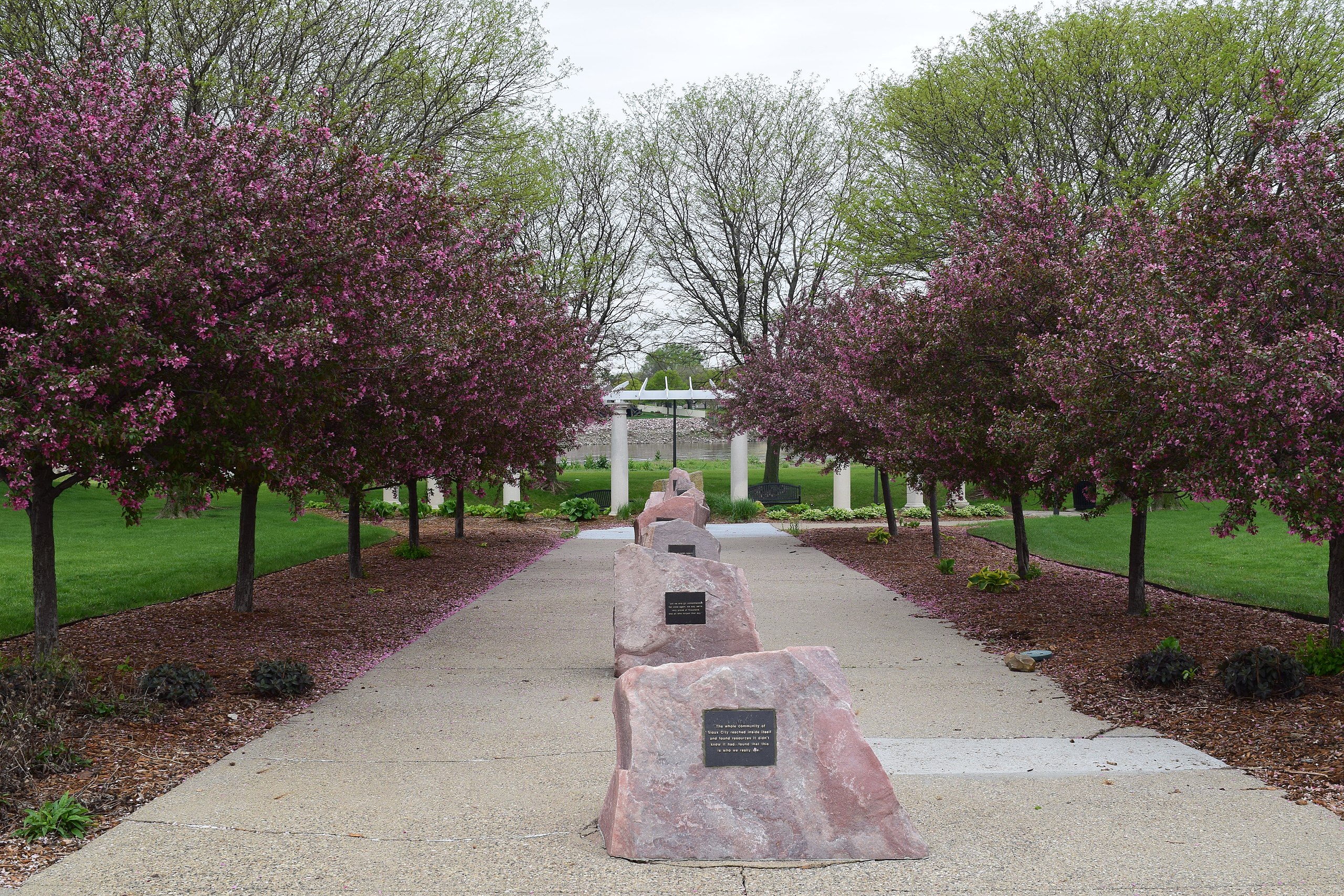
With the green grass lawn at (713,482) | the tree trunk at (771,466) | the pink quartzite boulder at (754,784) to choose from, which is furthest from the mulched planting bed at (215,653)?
the tree trunk at (771,466)

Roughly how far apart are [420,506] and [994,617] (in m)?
20.3

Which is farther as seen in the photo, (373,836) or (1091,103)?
(1091,103)

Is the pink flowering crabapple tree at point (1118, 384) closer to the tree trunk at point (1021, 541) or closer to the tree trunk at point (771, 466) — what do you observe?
the tree trunk at point (1021, 541)

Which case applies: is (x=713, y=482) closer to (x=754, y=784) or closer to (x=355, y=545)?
(x=355, y=545)

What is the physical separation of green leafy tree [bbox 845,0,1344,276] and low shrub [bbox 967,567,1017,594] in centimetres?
758

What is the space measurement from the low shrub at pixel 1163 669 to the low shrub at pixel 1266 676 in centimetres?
41

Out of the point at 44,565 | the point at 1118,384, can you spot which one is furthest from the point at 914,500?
the point at 44,565

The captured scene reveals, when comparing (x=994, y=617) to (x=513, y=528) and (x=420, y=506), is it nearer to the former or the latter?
(x=513, y=528)

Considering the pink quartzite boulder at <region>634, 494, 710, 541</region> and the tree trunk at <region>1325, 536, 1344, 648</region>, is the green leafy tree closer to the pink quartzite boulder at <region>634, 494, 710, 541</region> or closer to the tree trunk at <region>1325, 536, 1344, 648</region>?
the pink quartzite boulder at <region>634, 494, 710, 541</region>

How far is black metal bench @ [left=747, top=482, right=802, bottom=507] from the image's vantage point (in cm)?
3044

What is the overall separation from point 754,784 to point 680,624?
11.6 feet

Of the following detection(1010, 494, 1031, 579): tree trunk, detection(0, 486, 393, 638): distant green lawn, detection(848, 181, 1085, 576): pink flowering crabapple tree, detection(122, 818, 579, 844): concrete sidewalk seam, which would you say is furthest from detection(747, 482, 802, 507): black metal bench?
detection(122, 818, 579, 844): concrete sidewalk seam

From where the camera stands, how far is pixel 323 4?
55.0ft

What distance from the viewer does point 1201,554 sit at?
55.4 feet
